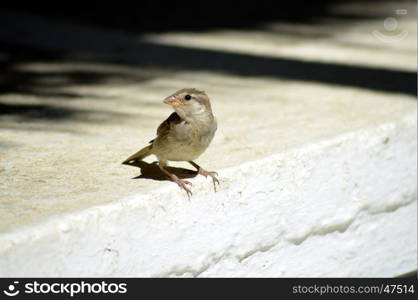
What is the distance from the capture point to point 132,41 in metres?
6.82

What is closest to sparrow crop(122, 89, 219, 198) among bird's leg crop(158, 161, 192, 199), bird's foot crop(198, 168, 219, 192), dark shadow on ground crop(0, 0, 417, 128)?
bird's leg crop(158, 161, 192, 199)

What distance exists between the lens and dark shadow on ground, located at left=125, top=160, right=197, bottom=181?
3753 millimetres

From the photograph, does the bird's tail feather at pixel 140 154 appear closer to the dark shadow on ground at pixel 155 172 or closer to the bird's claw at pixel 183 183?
the dark shadow on ground at pixel 155 172

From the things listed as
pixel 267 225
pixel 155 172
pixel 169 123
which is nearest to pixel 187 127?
pixel 169 123

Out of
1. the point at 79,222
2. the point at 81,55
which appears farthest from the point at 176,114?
the point at 81,55

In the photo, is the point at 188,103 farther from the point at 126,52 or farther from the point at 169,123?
the point at 126,52

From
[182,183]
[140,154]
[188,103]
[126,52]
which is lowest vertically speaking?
[182,183]

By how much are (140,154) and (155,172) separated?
4.9 inches

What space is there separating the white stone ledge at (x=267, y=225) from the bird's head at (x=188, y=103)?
14.0 inches

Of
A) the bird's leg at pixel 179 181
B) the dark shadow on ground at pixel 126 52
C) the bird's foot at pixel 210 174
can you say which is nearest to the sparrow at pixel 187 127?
the bird's leg at pixel 179 181

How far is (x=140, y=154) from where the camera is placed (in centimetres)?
388

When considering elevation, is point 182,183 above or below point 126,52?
below

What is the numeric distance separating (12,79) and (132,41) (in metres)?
1.57

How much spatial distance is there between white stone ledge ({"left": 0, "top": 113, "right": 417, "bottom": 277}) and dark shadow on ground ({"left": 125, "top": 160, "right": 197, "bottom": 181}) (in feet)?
0.55
